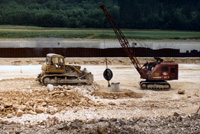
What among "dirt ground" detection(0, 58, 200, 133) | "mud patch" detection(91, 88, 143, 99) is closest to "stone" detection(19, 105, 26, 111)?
"dirt ground" detection(0, 58, 200, 133)

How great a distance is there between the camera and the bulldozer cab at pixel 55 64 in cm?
2439

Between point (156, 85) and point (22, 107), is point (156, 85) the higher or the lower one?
the higher one

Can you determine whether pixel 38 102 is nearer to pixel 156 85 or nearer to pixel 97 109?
pixel 97 109

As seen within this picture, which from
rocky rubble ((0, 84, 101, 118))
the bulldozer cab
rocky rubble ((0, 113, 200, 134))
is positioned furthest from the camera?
the bulldozer cab

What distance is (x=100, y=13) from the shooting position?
207ft

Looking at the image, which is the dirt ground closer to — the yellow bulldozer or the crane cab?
the yellow bulldozer

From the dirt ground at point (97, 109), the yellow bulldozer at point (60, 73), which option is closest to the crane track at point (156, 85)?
the dirt ground at point (97, 109)

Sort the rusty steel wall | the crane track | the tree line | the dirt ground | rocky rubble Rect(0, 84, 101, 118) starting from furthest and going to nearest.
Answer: the tree line, the rusty steel wall, the crane track, rocky rubble Rect(0, 84, 101, 118), the dirt ground

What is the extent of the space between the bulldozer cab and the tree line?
36893mm

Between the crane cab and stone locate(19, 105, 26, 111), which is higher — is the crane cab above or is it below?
above

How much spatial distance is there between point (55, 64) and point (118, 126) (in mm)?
11039

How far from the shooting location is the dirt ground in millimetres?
14607

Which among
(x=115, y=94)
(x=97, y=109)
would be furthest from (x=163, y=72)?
(x=97, y=109)

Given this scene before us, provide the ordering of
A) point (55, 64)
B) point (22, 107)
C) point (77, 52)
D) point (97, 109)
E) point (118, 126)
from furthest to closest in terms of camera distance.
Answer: point (77, 52)
point (55, 64)
point (97, 109)
point (22, 107)
point (118, 126)
